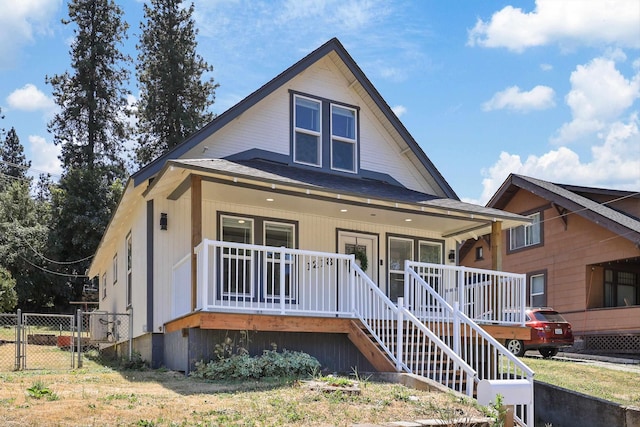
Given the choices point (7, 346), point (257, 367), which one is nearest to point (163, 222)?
point (257, 367)

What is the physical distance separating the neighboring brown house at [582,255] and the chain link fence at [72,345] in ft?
47.3

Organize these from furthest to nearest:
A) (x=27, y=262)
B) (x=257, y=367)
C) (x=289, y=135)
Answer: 1. (x=27, y=262)
2. (x=289, y=135)
3. (x=257, y=367)

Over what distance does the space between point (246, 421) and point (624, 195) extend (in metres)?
19.3

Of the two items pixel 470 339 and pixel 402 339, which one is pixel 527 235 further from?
pixel 402 339

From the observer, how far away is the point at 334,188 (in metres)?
12.3

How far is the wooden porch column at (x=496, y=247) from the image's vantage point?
14.1m

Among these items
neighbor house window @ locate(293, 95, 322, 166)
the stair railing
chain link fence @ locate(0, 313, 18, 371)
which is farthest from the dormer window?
chain link fence @ locate(0, 313, 18, 371)

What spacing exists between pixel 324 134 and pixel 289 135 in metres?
0.88

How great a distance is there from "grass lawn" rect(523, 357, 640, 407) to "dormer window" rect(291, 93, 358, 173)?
20.0 feet

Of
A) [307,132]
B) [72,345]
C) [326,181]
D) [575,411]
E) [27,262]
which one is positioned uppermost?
[307,132]

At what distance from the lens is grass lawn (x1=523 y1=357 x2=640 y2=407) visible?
39.9 feet

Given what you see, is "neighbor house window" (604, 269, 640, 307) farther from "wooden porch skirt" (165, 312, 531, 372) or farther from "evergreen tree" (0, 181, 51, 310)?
"evergreen tree" (0, 181, 51, 310)

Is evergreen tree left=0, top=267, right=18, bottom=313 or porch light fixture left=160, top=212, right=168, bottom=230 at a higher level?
porch light fixture left=160, top=212, right=168, bottom=230

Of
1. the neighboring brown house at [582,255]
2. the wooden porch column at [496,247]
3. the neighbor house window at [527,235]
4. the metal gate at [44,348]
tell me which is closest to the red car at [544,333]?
the neighboring brown house at [582,255]
